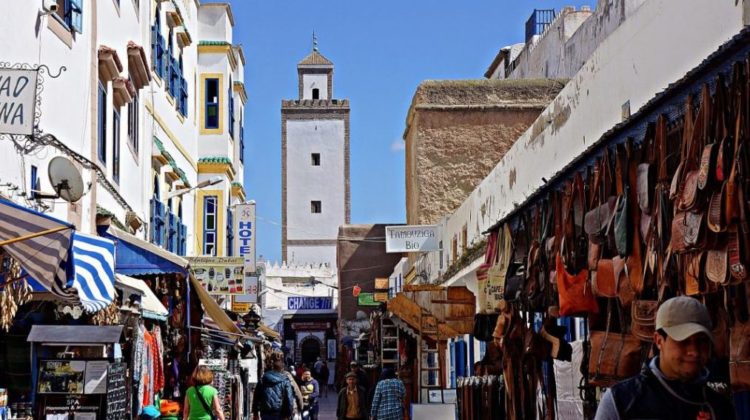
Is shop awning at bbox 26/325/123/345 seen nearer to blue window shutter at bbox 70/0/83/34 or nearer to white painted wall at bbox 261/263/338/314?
blue window shutter at bbox 70/0/83/34

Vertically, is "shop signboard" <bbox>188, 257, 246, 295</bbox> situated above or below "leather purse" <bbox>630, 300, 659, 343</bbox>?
above

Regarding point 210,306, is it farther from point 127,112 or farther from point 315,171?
point 315,171

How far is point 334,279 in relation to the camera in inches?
2445

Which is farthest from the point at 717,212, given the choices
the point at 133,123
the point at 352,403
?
the point at 133,123

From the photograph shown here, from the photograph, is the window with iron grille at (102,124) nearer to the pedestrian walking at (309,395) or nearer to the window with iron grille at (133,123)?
the window with iron grille at (133,123)

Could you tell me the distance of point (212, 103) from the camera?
2777 cm

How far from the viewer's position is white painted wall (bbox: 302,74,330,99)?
259ft

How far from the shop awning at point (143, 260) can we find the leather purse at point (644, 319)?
26.1ft

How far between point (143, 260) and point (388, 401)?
11.7 feet

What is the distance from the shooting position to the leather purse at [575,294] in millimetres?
6965

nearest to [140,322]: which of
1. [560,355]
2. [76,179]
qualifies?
[76,179]

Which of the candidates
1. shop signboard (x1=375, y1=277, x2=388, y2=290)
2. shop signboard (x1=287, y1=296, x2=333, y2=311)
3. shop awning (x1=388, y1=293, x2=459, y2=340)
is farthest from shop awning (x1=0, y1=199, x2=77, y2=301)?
shop signboard (x1=287, y1=296, x2=333, y2=311)

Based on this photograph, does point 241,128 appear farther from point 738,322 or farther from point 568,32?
point 738,322

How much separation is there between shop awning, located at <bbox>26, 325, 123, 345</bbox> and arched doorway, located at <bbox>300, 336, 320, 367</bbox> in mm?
51670
